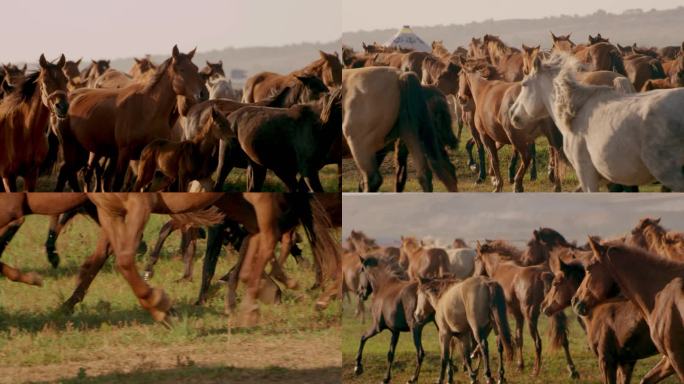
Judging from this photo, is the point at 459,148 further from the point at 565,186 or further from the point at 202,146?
the point at 202,146

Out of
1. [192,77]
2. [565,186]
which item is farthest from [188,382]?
[565,186]

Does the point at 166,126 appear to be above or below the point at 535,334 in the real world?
above

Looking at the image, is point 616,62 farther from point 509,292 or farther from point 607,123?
point 509,292

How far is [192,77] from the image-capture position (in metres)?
8.84

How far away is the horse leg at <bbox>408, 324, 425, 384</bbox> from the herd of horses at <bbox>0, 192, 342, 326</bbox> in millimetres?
558

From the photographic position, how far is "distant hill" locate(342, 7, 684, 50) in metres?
8.64

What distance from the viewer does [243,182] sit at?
8.93m

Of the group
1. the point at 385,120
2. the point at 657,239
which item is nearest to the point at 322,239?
the point at 385,120

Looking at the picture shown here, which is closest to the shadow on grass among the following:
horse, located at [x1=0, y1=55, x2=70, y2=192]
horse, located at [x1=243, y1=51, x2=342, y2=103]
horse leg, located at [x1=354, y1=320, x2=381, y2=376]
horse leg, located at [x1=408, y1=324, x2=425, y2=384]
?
horse leg, located at [x1=354, y1=320, x2=381, y2=376]

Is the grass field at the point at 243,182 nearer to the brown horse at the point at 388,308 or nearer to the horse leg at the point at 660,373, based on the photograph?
the brown horse at the point at 388,308

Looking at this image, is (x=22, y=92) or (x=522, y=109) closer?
(x=522, y=109)

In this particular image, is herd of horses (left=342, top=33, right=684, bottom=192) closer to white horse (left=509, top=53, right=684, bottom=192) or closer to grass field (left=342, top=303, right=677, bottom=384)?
white horse (left=509, top=53, right=684, bottom=192)

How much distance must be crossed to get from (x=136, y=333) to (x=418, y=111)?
2.21 m

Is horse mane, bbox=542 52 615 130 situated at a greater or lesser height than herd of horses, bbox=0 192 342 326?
greater
